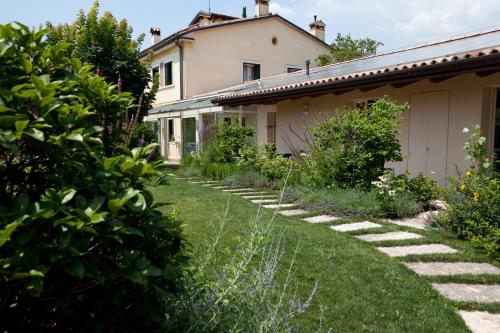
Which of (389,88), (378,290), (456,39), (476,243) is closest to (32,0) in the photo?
(378,290)

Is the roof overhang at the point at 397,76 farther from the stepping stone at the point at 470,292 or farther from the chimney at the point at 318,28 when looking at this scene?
the chimney at the point at 318,28

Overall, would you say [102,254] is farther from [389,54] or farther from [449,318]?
[389,54]

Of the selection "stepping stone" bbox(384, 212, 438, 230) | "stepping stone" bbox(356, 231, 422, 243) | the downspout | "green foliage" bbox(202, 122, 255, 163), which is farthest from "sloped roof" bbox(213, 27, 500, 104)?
the downspout

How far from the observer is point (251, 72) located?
74.4ft

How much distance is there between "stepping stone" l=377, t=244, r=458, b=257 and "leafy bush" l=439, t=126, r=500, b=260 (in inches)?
15.8

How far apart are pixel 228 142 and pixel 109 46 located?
193 inches

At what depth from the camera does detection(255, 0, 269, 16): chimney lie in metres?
23.5

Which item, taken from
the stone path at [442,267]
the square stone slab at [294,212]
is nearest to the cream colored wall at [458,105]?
the stone path at [442,267]

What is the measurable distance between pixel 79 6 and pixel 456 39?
1008 centimetres

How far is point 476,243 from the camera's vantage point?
4.99 meters

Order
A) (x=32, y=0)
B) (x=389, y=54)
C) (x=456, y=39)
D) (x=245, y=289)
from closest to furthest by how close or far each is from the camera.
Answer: (x=245, y=289) → (x=32, y=0) → (x=456, y=39) → (x=389, y=54)

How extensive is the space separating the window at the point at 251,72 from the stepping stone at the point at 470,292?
19783 millimetres

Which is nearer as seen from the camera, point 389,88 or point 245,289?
point 245,289

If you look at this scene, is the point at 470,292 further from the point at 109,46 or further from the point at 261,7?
the point at 261,7
